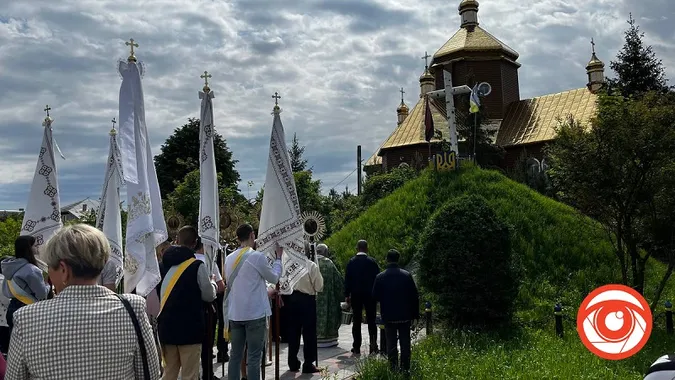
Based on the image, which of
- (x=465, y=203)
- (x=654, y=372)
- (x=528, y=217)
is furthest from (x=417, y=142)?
(x=654, y=372)

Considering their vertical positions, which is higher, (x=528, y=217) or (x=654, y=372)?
(x=528, y=217)

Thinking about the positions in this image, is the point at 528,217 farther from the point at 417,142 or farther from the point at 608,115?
the point at 417,142

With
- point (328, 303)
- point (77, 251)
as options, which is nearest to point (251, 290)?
point (328, 303)

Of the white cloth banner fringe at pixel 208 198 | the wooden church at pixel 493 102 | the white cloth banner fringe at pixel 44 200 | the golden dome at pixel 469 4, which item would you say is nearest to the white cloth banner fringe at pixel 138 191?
the white cloth banner fringe at pixel 208 198

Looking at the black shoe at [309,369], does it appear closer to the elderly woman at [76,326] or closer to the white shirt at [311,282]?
the white shirt at [311,282]

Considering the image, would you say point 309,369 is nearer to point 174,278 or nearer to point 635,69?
point 174,278

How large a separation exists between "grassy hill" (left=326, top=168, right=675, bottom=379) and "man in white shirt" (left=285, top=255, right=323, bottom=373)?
1.64m

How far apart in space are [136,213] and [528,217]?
41.5 feet

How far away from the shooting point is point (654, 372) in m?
3.59

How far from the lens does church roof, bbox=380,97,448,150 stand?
131 ft

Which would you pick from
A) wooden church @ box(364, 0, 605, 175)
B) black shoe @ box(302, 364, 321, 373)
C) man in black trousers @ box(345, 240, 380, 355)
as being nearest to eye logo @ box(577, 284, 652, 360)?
black shoe @ box(302, 364, 321, 373)

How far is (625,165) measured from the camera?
11648 mm

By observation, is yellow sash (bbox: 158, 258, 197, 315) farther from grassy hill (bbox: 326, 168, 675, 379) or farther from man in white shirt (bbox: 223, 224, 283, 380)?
grassy hill (bbox: 326, 168, 675, 379)

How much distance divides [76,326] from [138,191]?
12.3ft
